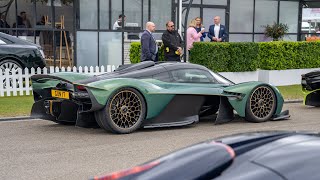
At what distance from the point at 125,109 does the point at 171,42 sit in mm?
5912

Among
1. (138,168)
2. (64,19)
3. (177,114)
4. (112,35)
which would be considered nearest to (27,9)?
(64,19)

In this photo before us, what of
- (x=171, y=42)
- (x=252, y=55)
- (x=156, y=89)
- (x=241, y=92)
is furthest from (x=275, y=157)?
(x=252, y=55)

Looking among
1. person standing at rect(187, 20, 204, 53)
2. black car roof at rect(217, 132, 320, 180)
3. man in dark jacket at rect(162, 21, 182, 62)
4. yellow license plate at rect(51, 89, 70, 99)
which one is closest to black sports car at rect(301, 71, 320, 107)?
man in dark jacket at rect(162, 21, 182, 62)

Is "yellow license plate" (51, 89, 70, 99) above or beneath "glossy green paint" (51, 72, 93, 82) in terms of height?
beneath

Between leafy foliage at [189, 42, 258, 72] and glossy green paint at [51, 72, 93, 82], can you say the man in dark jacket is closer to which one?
leafy foliage at [189, 42, 258, 72]

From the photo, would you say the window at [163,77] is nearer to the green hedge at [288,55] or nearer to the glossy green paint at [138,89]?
the glossy green paint at [138,89]

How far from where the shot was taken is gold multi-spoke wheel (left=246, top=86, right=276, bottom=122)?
366 inches

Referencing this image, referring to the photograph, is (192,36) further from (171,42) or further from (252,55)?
(252,55)

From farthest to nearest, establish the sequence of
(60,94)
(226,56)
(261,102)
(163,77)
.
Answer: (226,56) → (261,102) → (163,77) → (60,94)

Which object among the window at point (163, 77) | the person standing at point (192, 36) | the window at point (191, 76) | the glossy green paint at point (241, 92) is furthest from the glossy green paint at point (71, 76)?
the person standing at point (192, 36)

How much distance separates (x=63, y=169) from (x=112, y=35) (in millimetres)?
13364

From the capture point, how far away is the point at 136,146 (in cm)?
737

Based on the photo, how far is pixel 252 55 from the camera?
16.4 m

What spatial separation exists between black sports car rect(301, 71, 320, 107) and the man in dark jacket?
3676mm
